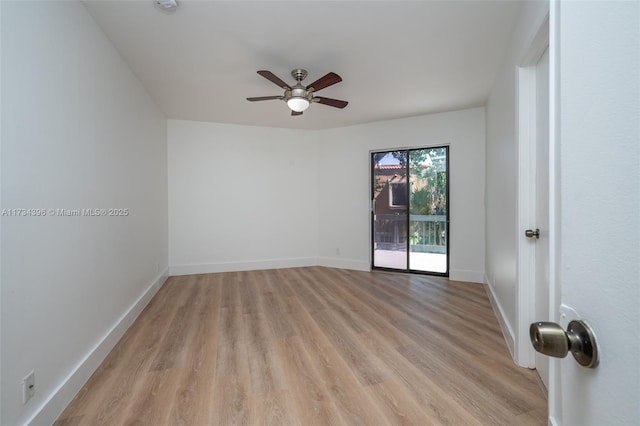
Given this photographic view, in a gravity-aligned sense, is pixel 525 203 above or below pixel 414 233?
above

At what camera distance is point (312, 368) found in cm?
198

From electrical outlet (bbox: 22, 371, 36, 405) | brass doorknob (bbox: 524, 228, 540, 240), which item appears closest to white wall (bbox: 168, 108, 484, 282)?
brass doorknob (bbox: 524, 228, 540, 240)

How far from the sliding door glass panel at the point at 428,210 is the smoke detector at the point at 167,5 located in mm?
3786

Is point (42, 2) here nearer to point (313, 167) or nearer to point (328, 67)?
point (328, 67)

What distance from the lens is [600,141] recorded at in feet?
1.37

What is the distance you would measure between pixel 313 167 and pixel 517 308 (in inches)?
160

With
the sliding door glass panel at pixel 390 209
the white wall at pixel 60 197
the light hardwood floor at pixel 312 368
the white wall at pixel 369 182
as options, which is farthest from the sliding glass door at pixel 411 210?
the white wall at pixel 60 197

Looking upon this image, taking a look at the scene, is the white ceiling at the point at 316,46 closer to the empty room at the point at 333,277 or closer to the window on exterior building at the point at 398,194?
the empty room at the point at 333,277

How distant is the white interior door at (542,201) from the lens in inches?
67.8

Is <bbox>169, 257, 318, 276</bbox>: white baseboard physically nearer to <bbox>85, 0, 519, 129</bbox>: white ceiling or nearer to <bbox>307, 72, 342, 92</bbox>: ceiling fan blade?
<bbox>85, 0, 519, 129</bbox>: white ceiling

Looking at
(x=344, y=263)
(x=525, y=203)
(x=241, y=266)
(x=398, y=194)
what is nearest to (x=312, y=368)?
(x=525, y=203)

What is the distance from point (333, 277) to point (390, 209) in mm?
1583

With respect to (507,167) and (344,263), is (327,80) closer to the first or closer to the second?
(507,167)

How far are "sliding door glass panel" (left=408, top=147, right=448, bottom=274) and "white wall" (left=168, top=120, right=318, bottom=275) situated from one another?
1875 millimetres
